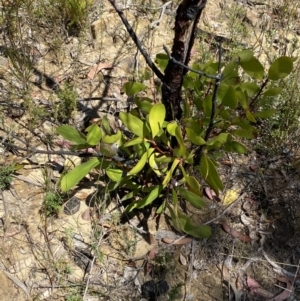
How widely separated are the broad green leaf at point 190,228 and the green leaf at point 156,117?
0.45m

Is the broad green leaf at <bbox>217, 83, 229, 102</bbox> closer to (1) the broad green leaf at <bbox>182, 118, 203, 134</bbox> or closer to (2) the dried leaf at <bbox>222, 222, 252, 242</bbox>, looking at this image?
(1) the broad green leaf at <bbox>182, 118, 203, 134</bbox>

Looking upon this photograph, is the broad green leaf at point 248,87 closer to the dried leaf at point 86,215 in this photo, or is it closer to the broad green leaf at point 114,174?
the broad green leaf at point 114,174

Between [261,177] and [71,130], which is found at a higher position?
[71,130]

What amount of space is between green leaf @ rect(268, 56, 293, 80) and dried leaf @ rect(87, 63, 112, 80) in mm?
1345

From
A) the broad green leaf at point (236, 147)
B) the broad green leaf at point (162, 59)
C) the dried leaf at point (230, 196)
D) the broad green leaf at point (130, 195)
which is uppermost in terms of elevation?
the broad green leaf at point (162, 59)

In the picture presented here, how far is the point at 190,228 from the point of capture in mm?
1979

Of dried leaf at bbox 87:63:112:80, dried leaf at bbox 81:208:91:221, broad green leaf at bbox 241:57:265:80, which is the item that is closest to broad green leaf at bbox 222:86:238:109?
broad green leaf at bbox 241:57:265:80

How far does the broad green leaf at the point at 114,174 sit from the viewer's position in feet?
6.36

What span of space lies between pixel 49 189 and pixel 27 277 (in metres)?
0.42

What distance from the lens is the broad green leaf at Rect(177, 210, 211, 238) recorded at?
1.97 meters

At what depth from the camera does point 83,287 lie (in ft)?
6.38

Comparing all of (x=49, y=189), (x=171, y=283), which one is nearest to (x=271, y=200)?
(x=171, y=283)

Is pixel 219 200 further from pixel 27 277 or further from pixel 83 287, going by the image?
pixel 27 277

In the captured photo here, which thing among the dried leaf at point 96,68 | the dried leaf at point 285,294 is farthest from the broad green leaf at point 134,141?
the dried leaf at point 96,68
